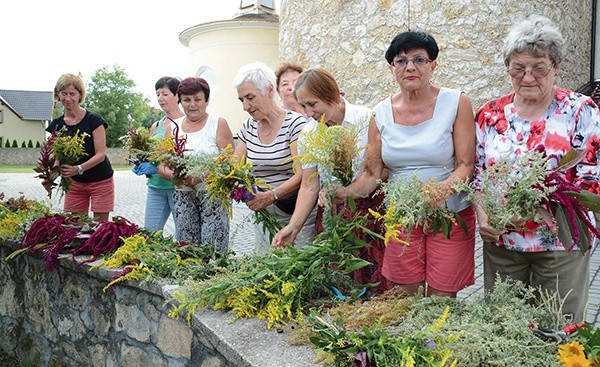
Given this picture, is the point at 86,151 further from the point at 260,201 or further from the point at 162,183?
the point at 260,201

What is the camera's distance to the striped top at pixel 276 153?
11.6 ft

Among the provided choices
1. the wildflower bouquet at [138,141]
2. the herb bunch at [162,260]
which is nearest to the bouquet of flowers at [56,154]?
the wildflower bouquet at [138,141]

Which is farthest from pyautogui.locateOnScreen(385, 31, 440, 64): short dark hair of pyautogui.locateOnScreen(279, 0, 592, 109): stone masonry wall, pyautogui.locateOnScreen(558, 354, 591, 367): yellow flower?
pyautogui.locateOnScreen(279, 0, 592, 109): stone masonry wall

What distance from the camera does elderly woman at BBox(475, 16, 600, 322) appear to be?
2455 mm

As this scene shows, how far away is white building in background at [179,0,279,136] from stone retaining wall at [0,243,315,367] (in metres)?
14.1

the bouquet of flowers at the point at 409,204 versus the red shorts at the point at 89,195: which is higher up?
the bouquet of flowers at the point at 409,204

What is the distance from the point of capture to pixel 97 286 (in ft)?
11.9

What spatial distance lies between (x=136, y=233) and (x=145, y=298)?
0.81m

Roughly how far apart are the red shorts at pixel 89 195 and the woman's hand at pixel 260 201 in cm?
250

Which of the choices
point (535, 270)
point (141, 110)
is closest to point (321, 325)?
point (535, 270)

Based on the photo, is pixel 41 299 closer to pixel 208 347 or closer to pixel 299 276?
pixel 208 347

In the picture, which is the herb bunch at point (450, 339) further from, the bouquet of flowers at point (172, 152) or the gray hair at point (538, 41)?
the bouquet of flowers at point (172, 152)

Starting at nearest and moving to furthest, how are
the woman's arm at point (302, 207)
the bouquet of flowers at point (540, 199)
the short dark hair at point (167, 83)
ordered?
the bouquet of flowers at point (540, 199), the woman's arm at point (302, 207), the short dark hair at point (167, 83)

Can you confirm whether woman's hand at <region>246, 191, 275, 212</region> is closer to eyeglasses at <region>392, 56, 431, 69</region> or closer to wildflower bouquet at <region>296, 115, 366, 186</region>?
wildflower bouquet at <region>296, 115, 366, 186</region>
